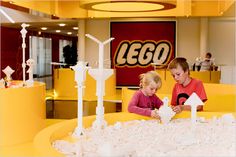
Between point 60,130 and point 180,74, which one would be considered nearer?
point 60,130

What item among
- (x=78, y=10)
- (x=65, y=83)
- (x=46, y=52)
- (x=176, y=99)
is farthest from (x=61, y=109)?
(x=46, y=52)

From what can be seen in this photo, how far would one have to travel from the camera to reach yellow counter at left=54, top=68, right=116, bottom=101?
36.3ft

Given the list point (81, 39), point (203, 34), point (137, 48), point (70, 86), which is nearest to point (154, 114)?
point (70, 86)

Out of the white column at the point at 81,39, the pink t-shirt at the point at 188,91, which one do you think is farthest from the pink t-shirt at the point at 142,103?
the white column at the point at 81,39

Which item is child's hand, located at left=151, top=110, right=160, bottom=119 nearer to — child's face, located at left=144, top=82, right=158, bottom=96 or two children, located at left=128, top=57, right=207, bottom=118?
two children, located at left=128, top=57, right=207, bottom=118

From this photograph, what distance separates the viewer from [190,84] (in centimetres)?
370

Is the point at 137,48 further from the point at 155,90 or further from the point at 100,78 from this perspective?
the point at 100,78

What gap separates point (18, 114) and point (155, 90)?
2.49 metres

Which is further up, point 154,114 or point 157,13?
point 157,13

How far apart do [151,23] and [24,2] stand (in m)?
5.49

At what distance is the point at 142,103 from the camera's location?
137 inches

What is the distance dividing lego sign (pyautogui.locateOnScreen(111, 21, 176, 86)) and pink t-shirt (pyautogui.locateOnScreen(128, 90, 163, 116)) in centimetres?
1056

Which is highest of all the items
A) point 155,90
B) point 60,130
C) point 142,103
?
point 155,90

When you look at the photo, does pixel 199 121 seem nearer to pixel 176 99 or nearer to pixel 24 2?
pixel 176 99
